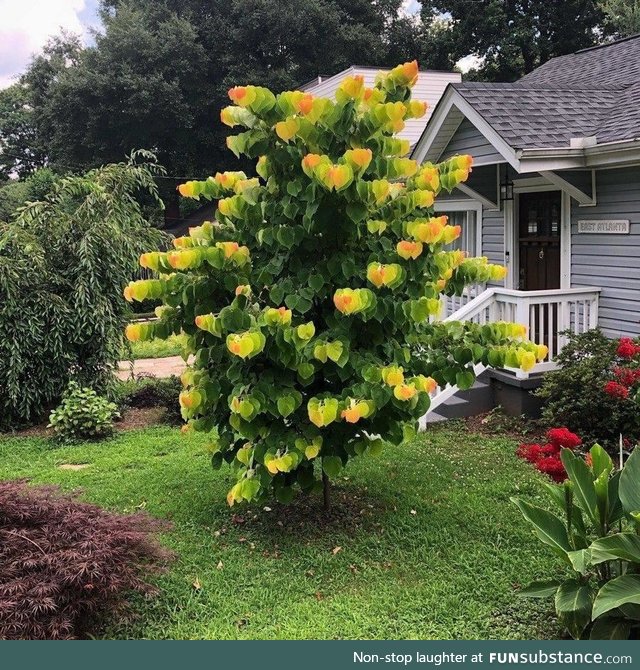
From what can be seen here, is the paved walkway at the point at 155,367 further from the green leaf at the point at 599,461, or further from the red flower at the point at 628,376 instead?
the green leaf at the point at 599,461

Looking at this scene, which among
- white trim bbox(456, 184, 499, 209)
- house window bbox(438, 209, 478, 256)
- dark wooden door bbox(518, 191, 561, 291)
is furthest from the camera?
house window bbox(438, 209, 478, 256)

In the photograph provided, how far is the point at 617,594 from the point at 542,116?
665 cm

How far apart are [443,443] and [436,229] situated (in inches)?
145

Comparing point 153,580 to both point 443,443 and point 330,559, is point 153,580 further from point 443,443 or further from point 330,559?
point 443,443

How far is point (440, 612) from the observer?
378 cm

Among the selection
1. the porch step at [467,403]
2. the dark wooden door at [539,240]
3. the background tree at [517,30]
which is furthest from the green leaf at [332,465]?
the background tree at [517,30]

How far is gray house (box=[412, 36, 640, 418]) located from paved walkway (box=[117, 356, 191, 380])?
6.09m

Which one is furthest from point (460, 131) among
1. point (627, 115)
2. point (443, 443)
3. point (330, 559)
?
point (330, 559)

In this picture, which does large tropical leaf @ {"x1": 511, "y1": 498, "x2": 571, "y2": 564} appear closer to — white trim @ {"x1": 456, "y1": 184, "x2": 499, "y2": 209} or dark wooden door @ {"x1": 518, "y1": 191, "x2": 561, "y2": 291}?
dark wooden door @ {"x1": 518, "y1": 191, "x2": 561, "y2": 291}

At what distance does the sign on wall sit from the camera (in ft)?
25.3

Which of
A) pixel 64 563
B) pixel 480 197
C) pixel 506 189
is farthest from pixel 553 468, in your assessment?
pixel 480 197

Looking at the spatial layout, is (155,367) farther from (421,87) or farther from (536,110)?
(421,87)

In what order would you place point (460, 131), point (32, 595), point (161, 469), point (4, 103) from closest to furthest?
point (32, 595), point (161, 469), point (460, 131), point (4, 103)

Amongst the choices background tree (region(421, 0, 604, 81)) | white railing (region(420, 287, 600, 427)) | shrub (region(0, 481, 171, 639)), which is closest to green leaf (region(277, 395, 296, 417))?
shrub (region(0, 481, 171, 639))
